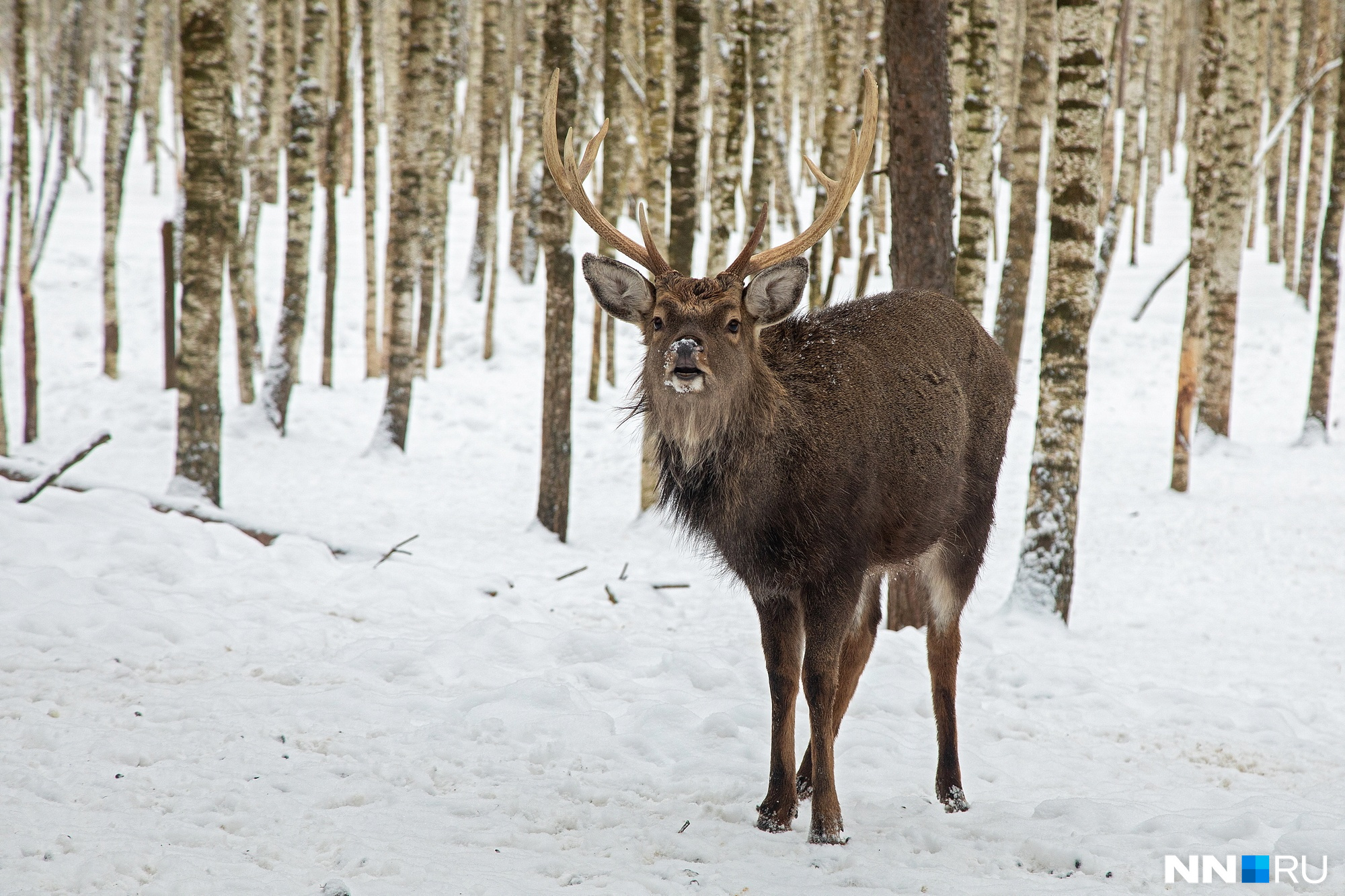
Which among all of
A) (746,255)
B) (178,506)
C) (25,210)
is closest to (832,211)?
(746,255)

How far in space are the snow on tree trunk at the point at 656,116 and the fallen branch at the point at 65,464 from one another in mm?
8078

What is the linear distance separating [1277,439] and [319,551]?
13366 mm

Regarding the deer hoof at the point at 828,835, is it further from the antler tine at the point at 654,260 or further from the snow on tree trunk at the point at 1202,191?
the snow on tree trunk at the point at 1202,191

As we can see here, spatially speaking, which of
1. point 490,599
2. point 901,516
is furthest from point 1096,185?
point 490,599

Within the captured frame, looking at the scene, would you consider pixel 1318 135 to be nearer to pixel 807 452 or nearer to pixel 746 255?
pixel 746 255

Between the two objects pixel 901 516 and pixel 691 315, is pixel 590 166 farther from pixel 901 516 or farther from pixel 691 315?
pixel 901 516

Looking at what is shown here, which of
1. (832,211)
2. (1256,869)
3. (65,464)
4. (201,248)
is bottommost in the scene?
(1256,869)

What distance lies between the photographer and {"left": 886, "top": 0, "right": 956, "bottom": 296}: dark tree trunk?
6609 millimetres

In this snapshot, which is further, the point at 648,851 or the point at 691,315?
the point at 691,315

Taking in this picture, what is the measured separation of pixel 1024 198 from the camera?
12.2 m

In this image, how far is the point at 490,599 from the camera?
7.25m

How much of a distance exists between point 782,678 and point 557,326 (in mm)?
6863

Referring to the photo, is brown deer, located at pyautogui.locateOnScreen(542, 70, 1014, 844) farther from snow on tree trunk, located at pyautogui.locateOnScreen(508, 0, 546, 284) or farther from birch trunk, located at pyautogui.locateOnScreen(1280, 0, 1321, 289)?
birch trunk, located at pyautogui.locateOnScreen(1280, 0, 1321, 289)

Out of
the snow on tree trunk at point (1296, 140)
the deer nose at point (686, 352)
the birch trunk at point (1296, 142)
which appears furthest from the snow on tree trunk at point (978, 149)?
the birch trunk at point (1296, 142)
